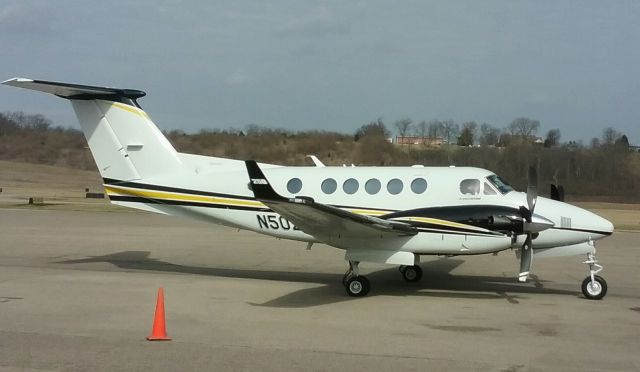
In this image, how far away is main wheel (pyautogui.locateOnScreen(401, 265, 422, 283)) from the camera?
13.9 meters

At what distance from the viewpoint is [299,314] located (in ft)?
33.3

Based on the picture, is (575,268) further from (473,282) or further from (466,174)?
(466,174)

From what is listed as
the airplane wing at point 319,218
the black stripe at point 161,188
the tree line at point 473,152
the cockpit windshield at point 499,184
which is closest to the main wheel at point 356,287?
the airplane wing at point 319,218

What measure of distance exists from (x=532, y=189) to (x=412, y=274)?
11.8 ft

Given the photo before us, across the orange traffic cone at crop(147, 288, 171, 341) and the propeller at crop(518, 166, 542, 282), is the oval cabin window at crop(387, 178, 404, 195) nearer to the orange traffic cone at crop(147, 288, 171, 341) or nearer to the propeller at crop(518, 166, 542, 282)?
the propeller at crop(518, 166, 542, 282)

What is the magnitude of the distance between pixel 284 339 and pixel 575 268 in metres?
10.9

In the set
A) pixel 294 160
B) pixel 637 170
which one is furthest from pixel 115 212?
pixel 637 170

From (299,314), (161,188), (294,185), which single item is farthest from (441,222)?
(161,188)

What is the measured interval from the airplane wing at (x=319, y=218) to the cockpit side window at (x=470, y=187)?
1.44 metres

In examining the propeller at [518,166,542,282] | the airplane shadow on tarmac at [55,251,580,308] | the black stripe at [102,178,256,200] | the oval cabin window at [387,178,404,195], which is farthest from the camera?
the black stripe at [102,178,256,200]

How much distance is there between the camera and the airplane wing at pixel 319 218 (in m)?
10.3

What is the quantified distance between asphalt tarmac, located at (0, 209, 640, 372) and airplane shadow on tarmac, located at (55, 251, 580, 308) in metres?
0.04

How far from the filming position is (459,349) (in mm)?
7973

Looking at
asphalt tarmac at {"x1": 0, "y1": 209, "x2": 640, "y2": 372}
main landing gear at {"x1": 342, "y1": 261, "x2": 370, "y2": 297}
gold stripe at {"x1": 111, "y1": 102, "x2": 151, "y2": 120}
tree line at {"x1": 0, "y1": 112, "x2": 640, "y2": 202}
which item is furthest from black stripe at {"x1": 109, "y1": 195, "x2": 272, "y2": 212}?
tree line at {"x1": 0, "y1": 112, "x2": 640, "y2": 202}
